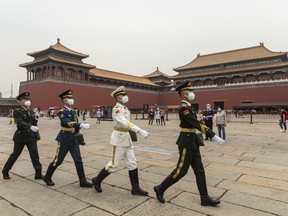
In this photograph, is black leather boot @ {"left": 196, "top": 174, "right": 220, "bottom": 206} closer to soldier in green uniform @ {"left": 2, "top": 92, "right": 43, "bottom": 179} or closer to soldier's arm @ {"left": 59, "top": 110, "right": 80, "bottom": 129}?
soldier's arm @ {"left": 59, "top": 110, "right": 80, "bottom": 129}

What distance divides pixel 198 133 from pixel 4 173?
303 cm

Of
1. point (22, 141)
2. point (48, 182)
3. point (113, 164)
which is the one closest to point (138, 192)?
point (113, 164)

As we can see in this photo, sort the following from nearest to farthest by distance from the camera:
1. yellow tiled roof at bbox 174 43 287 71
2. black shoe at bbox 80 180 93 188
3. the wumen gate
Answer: black shoe at bbox 80 180 93 188 < the wumen gate < yellow tiled roof at bbox 174 43 287 71

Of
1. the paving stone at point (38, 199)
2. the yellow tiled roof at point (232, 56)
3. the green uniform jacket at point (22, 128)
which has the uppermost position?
the yellow tiled roof at point (232, 56)

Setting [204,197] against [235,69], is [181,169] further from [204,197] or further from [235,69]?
[235,69]

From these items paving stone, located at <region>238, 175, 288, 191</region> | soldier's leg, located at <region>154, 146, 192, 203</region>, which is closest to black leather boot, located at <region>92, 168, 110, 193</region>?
soldier's leg, located at <region>154, 146, 192, 203</region>

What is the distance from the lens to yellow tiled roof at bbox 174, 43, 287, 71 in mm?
34281

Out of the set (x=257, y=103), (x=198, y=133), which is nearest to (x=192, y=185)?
(x=198, y=133)

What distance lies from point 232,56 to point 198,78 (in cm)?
634

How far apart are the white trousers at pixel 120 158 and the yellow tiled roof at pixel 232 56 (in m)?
35.3

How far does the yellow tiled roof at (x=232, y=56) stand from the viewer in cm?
3428

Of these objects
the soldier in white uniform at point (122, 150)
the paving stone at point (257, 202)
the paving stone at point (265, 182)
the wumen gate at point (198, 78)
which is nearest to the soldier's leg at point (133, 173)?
the soldier in white uniform at point (122, 150)

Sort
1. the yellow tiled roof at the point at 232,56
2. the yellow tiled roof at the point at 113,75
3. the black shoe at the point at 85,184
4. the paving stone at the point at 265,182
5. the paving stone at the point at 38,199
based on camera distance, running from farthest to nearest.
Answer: the yellow tiled roof at the point at 113,75
the yellow tiled roof at the point at 232,56
the paving stone at the point at 265,182
the black shoe at the point at 85,184
the paving stone at the point at 38,199

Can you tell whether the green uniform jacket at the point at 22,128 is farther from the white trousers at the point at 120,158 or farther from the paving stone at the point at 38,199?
the white trousers at the point at 120,158
